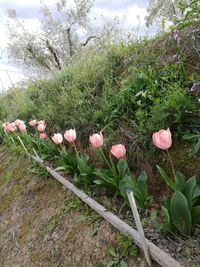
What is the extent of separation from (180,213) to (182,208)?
0.03 meters

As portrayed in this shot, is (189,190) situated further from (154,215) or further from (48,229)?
(48,229)

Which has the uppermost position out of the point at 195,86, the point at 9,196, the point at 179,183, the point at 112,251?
the point at 195,86

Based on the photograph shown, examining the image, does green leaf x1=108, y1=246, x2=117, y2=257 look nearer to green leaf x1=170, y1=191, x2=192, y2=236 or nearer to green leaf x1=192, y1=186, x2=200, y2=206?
green leaf x1=170, y1=191, x2=192, y2=236

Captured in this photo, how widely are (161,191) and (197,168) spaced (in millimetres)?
313

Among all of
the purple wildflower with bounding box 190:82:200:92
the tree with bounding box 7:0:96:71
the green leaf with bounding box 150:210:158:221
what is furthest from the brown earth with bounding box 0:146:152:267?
the tree with bounding box 7:0:96:71

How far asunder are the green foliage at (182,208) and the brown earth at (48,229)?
31cm

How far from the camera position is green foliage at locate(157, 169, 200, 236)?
136 cm

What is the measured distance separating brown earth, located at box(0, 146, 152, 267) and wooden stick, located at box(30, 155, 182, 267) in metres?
0.07

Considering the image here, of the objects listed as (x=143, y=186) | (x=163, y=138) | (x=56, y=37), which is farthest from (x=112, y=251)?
(x=56, y=37)

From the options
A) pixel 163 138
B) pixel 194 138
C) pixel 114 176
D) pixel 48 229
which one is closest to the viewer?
pixel 163 138

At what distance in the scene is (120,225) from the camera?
167cm

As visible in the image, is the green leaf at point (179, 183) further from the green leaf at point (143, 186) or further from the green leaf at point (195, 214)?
the green leaf at point (143, 186)

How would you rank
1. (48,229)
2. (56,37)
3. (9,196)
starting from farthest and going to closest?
(56,37), (9,196), (48,229)

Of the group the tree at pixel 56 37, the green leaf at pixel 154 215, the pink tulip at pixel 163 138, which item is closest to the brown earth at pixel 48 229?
the green leaf at pixel 154 215
